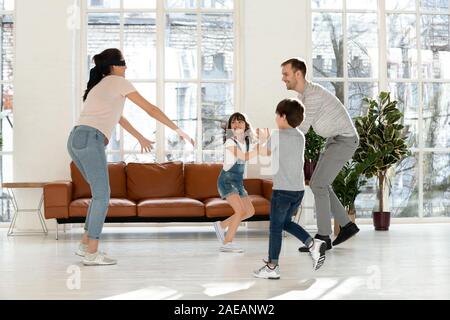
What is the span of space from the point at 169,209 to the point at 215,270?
2426mm

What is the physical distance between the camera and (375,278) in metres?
4.51

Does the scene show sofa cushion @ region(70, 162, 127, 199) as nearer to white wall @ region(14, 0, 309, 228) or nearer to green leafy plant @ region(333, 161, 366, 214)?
white wall @ region(14, 0, 309, 228)

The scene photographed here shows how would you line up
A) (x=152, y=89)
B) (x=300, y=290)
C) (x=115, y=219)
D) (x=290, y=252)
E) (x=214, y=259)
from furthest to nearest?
(x=152, y=89) < (x=115, y=219) < (x=290, y=252) < (x=214, y=259) < (x=300, y=290)

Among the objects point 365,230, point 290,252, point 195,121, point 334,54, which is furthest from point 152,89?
point 290,252

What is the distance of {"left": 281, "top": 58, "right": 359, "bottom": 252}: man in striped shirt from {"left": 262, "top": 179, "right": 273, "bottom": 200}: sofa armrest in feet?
5.43

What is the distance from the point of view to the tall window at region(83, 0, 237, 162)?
28.7 ft

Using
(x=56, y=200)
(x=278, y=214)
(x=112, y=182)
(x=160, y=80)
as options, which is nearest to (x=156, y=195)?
(x=112, y=182)

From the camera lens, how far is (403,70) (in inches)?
356

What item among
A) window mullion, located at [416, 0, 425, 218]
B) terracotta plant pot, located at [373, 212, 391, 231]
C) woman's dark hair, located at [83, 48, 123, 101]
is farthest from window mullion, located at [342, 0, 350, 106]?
woman's dark hair, located at [83, 48, 123, 101]

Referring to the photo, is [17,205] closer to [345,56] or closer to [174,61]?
[174,61]

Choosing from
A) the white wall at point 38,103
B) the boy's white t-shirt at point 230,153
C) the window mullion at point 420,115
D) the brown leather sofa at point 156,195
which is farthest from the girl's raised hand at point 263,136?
the window mullion at point 420,115

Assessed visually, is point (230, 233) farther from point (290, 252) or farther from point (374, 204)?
point (374, 204)

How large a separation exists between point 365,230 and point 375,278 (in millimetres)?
3720

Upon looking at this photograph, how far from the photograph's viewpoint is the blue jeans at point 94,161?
4.95 metres
